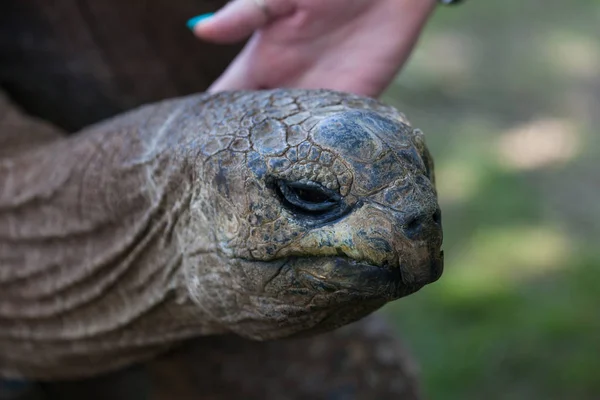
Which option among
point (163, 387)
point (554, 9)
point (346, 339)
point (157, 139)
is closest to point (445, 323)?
point (346, 339)

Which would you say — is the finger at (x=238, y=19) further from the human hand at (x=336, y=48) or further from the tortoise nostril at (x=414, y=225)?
the tortoise nostril at (x=414, y=225)

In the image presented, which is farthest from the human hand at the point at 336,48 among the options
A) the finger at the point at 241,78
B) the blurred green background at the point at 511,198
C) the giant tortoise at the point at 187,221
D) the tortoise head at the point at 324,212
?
the blurred green background at the point at 511,198

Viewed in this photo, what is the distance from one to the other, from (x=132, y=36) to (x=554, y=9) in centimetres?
392

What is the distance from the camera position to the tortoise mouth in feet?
2.63

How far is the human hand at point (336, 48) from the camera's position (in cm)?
115

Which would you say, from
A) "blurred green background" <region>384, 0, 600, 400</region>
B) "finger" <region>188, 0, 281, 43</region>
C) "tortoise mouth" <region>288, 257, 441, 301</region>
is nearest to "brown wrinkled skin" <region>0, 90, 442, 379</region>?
"tortoise mouth" <region>288, 257, 441, 301</region>

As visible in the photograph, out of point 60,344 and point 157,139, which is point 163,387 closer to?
point 60,344

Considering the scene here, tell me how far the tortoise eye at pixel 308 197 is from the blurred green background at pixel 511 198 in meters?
1.79

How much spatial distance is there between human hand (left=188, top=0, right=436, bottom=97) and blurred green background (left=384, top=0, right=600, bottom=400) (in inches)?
60.5

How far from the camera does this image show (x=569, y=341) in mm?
2551

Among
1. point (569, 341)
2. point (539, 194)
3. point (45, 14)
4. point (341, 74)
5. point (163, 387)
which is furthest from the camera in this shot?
point (539, 194)

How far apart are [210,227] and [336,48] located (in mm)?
430

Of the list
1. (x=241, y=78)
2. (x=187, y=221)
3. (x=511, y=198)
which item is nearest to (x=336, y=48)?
(x=241, y=78)

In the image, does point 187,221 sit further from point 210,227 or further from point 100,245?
point 100,245
